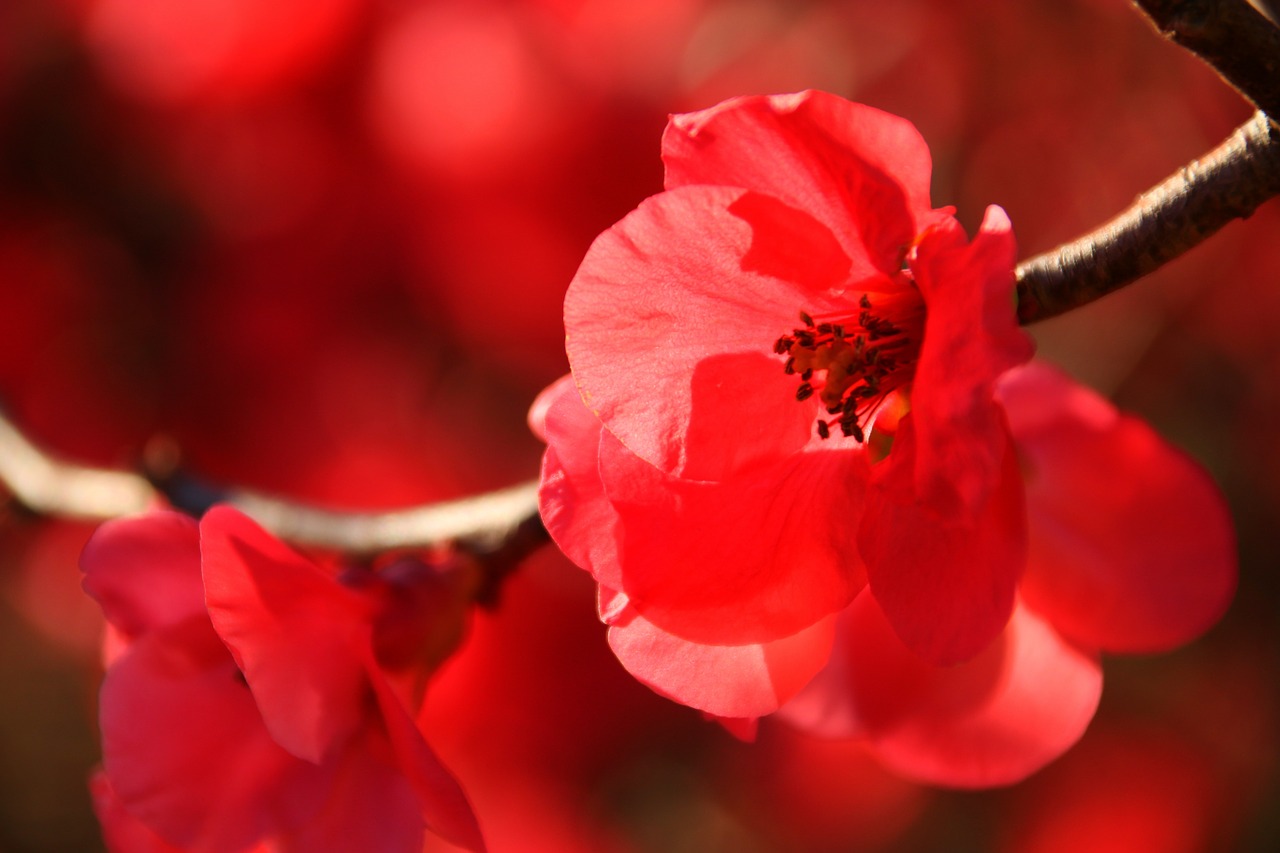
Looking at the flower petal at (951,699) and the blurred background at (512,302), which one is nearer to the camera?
the flower petal at (951,699)

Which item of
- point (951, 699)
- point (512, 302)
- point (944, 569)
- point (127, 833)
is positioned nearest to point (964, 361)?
point (944, 569)

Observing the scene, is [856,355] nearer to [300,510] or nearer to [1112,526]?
[1112,526]

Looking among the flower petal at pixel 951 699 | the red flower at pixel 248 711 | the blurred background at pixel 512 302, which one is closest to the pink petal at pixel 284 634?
the red flower at pixel 248 711

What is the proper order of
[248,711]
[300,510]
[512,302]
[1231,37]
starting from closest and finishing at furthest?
[1231,37] < [248,711] < [300,510] < [512,302]

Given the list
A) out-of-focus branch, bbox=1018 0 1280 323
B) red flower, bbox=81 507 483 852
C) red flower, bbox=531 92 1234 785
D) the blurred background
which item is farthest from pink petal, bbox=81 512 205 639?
the blurred background

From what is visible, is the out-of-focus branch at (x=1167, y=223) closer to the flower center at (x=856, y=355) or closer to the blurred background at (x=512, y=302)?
the flower center at (x=856, y=355)

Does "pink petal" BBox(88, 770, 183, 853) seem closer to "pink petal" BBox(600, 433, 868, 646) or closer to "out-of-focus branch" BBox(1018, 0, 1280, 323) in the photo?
"pink petal" BBox(600, 433, 868, 646)

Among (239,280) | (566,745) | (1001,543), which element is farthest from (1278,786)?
(239,280)
